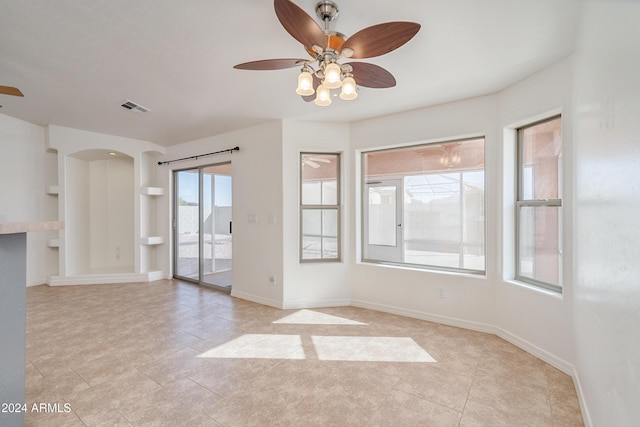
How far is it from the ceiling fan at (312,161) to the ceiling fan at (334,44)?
2.04m

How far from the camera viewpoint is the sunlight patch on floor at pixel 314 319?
3.49 m

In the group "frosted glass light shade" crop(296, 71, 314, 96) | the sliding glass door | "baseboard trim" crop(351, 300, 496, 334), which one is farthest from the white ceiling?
"baseboard trim" crop(351, 300, 496, 334)

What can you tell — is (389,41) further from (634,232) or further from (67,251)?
(67,251)

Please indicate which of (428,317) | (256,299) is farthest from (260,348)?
(428,317)

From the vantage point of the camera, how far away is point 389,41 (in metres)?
1.74

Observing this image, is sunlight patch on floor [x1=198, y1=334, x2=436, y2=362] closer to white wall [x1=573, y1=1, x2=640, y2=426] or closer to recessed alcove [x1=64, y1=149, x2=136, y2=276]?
white wall [x1=573, y1=1, x2=640, y2=426]

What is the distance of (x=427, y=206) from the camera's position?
3.86 meters

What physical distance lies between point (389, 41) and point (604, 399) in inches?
86.1

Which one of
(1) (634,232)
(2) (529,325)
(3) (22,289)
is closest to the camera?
(1) (634,232)

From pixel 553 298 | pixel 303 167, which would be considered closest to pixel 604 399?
pixel 553 298

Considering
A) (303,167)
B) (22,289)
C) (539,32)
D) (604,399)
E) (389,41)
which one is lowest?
(604,399)

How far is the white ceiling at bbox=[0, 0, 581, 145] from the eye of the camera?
6.40 feet

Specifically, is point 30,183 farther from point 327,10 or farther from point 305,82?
point 327,10

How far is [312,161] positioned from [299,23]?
2661mm
